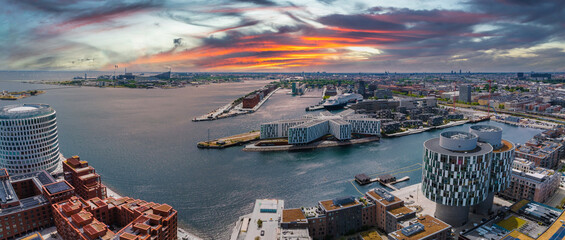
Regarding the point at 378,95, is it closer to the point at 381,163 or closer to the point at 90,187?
the point at 381,163

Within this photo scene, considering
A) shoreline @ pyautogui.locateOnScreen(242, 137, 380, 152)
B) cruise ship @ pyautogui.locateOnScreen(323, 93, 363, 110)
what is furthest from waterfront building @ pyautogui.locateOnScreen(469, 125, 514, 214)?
cruise ship @ pyautogui.locateOnScreen(323, 93, 363, 110)

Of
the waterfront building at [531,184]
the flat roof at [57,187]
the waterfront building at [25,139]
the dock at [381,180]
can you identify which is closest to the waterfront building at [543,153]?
the waterfront building at [531,184]

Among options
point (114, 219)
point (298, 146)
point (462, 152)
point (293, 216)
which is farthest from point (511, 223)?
point (114, 219)

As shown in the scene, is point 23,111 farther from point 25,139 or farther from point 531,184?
point 531,184

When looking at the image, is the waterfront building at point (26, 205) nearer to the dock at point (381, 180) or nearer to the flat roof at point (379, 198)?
the flat roof at point (379, 198)

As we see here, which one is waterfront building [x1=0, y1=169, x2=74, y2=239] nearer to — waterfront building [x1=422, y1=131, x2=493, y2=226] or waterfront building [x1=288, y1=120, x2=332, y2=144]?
waterfront building [x1=422, y1=131, x2=493, y2=226]

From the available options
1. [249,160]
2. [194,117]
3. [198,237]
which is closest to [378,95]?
[194,117]
